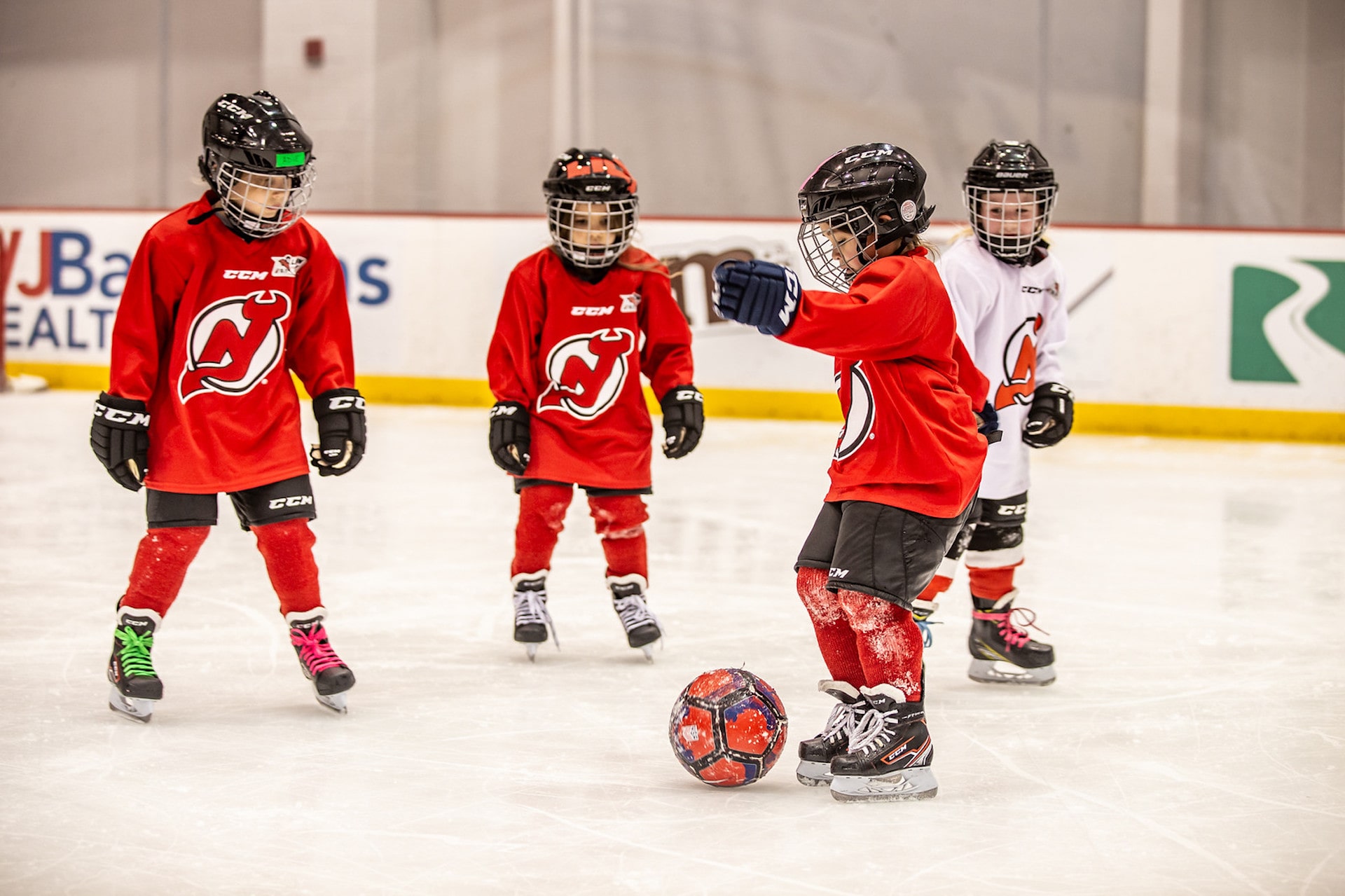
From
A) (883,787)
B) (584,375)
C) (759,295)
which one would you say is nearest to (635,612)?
(584,375)

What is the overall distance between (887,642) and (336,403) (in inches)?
51.7

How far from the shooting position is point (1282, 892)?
2250mm

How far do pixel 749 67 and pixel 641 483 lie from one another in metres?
8.24

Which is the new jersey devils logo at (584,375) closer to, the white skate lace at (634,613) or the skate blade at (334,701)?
the white skate lace at (634,613)

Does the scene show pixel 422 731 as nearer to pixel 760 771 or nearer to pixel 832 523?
pixel 760 771

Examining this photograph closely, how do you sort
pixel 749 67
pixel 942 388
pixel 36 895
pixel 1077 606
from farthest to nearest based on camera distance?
pixel 749 67
pixel 1077 606
pixel 942 388
pixel 36 895

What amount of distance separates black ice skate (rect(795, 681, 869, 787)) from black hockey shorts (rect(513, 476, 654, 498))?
40.5 inches

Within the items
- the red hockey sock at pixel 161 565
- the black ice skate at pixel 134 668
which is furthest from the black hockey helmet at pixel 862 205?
the black ice skate at pixel 134 668

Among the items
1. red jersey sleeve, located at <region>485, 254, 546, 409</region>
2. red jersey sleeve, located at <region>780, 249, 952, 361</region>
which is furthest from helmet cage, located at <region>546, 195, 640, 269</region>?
red jersey sleeve, located at <region>780, 249, 952, 361</region>

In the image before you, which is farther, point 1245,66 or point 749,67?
point 749,67

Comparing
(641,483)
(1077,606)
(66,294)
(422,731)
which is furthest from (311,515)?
(66,294)

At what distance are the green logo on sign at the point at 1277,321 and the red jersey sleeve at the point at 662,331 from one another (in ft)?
17.7

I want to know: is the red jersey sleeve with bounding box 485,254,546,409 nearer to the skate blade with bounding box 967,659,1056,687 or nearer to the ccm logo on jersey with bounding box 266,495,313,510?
the ccm logo on jersey with bounding box 266,495,313,510

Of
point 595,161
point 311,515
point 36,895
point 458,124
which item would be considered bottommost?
point 36,895
